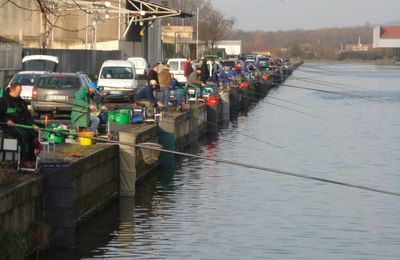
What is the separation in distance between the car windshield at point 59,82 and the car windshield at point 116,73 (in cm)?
1197

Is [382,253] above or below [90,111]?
below

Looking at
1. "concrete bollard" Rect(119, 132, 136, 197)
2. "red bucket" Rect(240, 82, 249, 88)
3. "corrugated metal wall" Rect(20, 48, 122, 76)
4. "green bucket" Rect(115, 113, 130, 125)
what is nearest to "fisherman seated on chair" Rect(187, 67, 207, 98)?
"corrugated metal wall" Rect(20, 48, 122, 76)

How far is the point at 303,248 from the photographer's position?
21.1 metres

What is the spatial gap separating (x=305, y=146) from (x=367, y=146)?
2633mm

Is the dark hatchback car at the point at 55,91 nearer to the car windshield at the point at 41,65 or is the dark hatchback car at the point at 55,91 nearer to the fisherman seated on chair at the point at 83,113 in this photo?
the fisherman seated on chair at the point at 83,113

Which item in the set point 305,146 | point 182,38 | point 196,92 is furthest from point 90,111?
point 182,38

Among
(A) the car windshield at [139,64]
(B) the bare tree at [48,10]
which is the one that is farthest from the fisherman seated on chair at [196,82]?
(B) the bare tree at [48,10]

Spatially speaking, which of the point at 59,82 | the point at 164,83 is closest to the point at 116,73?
the point at 164,83

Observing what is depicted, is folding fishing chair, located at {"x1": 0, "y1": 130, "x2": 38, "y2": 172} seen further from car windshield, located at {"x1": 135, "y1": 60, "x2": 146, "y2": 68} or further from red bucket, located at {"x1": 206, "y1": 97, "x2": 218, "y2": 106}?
car windshield, located at {"x1": 135, "y1": 60, "x2": 146, "y2": 68}

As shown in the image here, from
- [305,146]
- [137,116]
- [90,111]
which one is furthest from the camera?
[305,146]

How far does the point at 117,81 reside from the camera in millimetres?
47875

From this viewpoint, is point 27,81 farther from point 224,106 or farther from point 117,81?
point 224,106

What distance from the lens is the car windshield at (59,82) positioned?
3609cm

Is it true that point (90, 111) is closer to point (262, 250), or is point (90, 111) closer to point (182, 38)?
point (262, 250)
